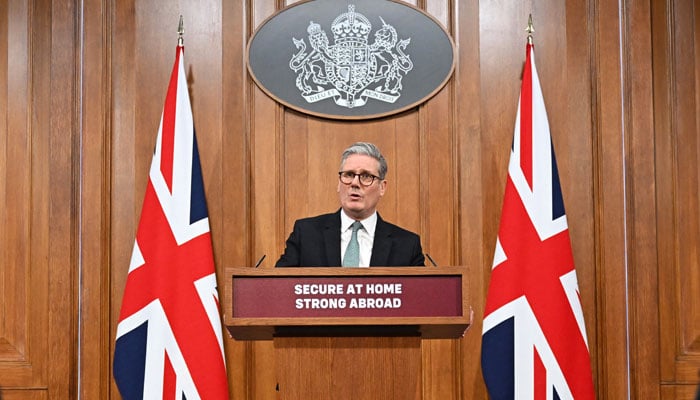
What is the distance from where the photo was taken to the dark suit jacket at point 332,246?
11.9 ft

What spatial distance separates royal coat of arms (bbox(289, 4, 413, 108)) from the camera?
443 cm

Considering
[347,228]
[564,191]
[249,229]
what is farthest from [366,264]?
[564,191]

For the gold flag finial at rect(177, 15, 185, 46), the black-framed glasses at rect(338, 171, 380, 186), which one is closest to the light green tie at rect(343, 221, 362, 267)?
the black-framed glasses at rect(338, 171, 380, 186)

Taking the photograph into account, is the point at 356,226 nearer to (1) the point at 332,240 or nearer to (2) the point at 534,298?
(1) the point at 332,240

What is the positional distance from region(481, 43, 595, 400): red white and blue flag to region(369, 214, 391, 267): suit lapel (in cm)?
70

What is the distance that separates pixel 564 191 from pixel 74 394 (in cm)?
258

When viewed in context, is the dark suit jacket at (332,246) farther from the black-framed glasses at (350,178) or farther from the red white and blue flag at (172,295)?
the red white and blue flag at (172,295)

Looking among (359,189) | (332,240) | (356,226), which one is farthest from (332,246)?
(359,189)

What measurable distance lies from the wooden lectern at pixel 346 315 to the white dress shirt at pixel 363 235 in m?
1.01

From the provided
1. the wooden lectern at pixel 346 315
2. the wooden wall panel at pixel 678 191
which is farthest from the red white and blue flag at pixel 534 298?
the wooden lectern at pixel 346 315

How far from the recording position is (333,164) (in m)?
4.45

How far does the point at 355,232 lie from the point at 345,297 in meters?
1.10

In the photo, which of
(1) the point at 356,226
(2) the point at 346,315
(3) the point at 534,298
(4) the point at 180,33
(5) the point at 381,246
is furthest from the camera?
Answer: (4) the point at 180,33

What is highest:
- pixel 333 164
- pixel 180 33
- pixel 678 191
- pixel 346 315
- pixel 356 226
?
pixel 180 33
